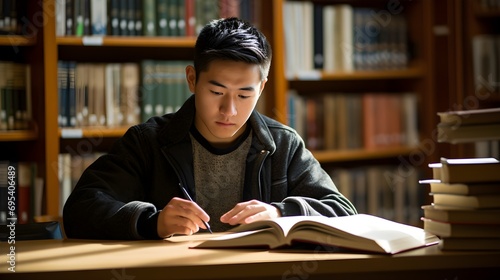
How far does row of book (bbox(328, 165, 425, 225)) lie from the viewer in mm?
3303

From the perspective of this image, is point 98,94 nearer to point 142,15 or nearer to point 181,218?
point 142,15

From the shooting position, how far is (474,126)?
1.28m

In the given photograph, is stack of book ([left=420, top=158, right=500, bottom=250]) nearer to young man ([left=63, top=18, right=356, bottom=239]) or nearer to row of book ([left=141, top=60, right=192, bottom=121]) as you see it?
young man ([left=63, top=18, right=356, bottom=239])

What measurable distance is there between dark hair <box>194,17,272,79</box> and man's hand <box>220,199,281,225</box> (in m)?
0.37

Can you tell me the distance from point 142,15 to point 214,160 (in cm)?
130

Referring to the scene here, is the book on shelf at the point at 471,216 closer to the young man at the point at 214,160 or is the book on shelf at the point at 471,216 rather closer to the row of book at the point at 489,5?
the young man at the point at 214,160

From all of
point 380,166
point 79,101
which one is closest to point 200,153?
point 79,101

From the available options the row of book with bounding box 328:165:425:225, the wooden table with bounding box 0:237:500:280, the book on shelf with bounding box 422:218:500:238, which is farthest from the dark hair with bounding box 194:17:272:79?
the row of book with bounding box 328:165:425:225

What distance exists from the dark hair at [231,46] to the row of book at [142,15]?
1.21 metres

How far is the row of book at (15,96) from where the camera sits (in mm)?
2770

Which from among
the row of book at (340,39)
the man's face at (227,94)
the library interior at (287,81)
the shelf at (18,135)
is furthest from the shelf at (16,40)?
the man's face at (227,94)

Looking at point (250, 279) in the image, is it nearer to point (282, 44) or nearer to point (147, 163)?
point (147, 163)

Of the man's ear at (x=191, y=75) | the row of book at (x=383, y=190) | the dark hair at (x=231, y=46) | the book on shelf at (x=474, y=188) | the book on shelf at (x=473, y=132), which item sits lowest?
the row of book at (x=383, y=190)

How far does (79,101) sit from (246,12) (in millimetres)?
755
